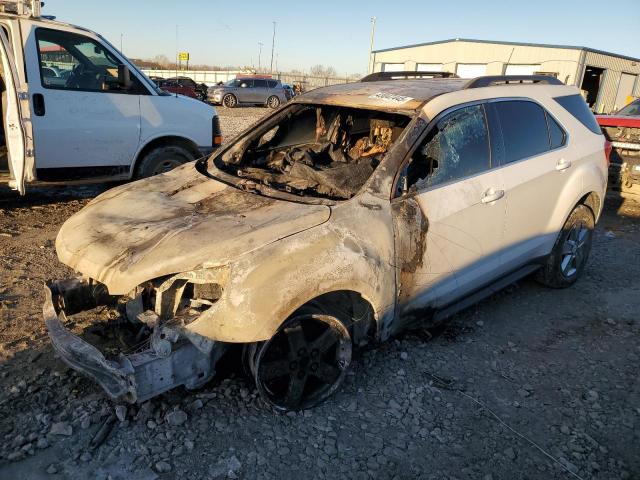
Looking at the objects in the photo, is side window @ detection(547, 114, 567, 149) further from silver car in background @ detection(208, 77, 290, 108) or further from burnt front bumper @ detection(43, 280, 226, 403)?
silver car in background @ detection(208, 77, 290, 108)

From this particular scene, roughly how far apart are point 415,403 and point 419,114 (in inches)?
69.8

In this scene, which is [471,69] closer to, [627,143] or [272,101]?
[272,101]

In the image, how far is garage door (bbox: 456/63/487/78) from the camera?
30.6 metres

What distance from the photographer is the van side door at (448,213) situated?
9.92 feet

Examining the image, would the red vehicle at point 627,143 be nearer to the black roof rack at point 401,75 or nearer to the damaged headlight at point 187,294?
the black roof rack at point 401,75

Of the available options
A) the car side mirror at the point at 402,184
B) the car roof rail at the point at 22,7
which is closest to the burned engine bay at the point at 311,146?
the car side mirror at the point at 402,184

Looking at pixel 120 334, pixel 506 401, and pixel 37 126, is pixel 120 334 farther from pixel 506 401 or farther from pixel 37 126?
pixel 37 126

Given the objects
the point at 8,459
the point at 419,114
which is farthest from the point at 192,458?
the point at 419,114

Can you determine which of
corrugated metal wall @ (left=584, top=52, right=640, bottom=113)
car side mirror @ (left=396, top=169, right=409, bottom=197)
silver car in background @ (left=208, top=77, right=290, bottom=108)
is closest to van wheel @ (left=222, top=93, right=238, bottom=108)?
silver car in background @ (left=208, top=77, right=290, bottom=108)

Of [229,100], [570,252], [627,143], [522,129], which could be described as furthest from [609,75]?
[522,129]

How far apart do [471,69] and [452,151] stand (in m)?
30.7

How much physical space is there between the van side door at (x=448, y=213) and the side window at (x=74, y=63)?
171 inches

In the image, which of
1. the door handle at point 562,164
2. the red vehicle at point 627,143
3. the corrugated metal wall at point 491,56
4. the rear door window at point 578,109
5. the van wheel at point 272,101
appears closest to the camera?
the door handle at point 562,164

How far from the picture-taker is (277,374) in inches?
106
